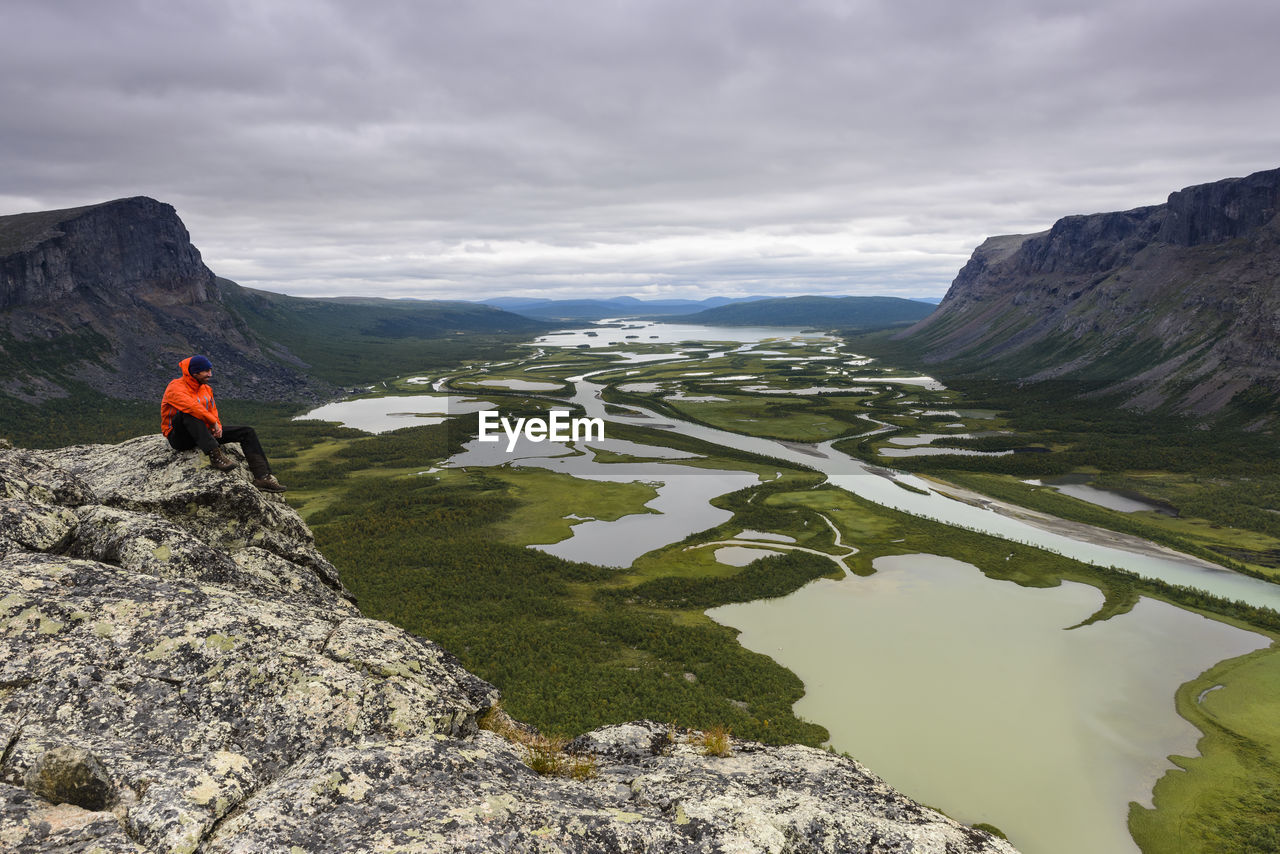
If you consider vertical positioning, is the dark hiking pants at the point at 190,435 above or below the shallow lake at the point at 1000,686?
above

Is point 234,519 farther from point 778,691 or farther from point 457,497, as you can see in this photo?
point 457,497

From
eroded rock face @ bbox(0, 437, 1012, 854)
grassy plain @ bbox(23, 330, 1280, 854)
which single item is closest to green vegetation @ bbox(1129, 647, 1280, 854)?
grassy plain @ bbox(23, 330, 1280, 854)

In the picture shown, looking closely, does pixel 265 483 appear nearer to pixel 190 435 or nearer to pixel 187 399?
pixel 190 435

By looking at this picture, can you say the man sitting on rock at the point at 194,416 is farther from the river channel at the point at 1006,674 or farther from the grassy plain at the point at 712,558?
the river channel at the point at 1006,674

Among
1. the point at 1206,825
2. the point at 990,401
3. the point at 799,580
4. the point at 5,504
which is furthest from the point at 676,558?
the point at 990,401

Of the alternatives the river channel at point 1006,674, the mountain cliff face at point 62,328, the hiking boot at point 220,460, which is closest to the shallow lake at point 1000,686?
the river channel at point 1006,674
